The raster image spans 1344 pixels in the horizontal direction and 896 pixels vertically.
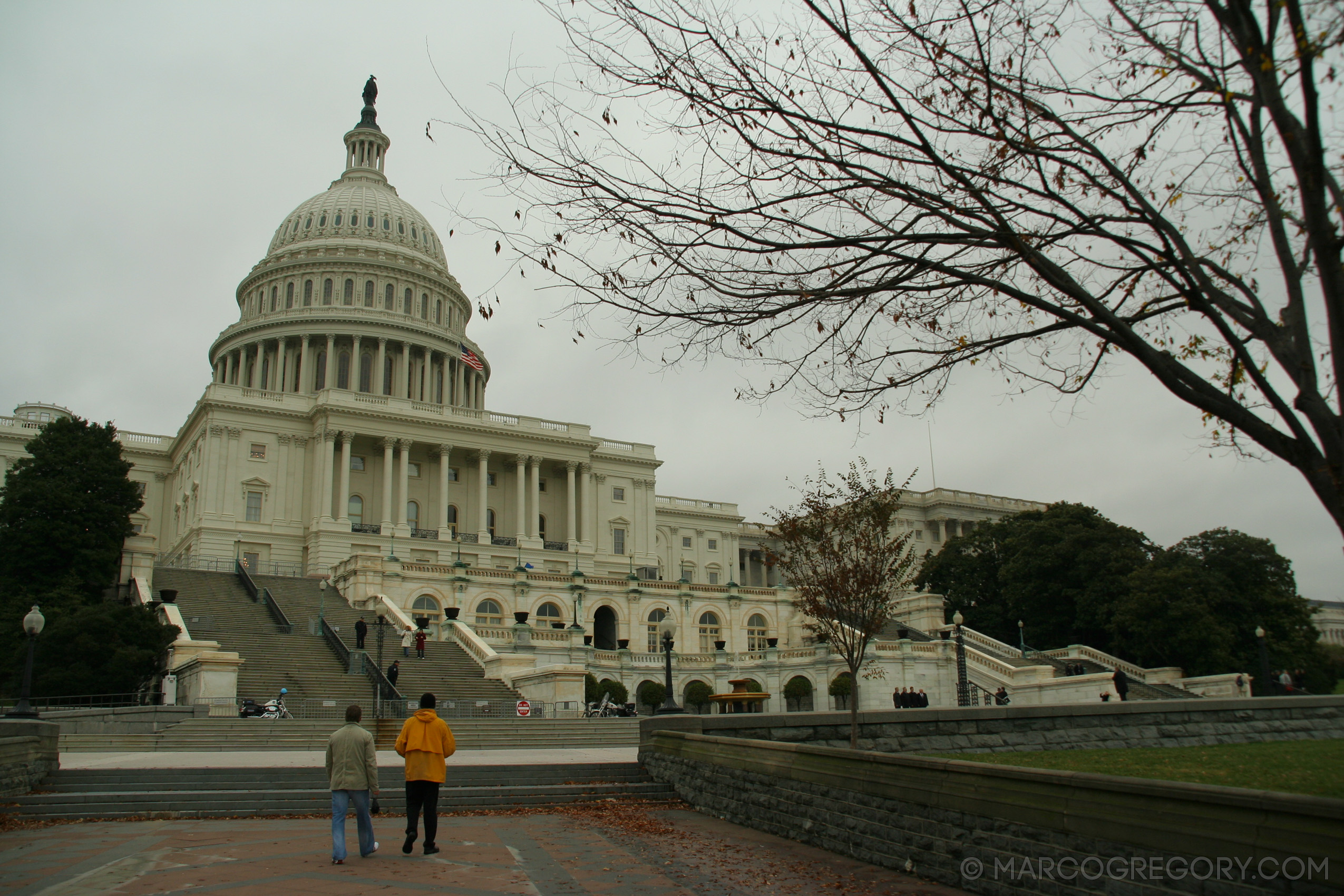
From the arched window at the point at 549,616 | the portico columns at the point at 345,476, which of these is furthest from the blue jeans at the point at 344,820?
the portico columns at the point at 345,476

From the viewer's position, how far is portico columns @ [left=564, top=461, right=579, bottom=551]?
79938mm

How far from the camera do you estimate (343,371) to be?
9081cm

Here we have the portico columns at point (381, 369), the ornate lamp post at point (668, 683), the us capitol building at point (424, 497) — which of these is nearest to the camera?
the ornate lamp post at point (668, 683)

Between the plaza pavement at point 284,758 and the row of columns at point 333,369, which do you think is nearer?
the plaza pavement at point 284,758

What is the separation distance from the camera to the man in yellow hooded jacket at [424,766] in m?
11.4

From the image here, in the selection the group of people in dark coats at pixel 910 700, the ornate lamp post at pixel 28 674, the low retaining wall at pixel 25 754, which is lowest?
the group of people in dark coats at pixel 910 700

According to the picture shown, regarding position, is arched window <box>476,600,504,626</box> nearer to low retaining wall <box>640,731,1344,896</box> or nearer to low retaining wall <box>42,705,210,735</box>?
low retaining wall <box>42,705,210,735</box>

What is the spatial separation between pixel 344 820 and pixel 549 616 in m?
43.5

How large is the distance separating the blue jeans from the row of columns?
77.1 metres

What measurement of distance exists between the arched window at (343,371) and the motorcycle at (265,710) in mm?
62014

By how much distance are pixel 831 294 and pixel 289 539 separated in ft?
222

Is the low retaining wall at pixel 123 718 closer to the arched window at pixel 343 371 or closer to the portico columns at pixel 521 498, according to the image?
the portico columns at pixel 521 498

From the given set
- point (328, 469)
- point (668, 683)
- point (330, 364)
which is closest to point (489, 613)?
point (328, 469)

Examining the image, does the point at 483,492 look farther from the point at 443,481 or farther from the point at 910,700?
Result: the point at 910,700
